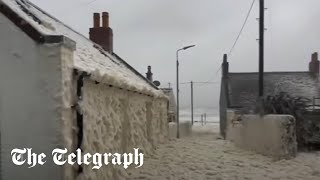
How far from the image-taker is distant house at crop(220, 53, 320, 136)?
143ft

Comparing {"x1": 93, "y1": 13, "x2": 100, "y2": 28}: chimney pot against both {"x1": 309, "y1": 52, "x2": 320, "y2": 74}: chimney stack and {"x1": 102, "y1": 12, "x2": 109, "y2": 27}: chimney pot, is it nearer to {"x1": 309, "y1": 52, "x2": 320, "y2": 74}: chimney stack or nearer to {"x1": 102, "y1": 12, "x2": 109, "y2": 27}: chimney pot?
{"x1": 102, "y1": 12, "x2": 109, "y2": 27}: chimney pot

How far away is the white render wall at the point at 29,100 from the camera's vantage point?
8945mm

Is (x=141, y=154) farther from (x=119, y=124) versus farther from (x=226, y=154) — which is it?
(x=226, y=154)

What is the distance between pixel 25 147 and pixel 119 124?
4.43m

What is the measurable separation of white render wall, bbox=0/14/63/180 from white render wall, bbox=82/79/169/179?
2.90ft

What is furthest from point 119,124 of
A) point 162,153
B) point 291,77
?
point 291,77

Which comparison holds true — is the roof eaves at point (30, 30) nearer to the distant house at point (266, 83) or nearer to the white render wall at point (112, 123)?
the white render wall at point (112, 123)

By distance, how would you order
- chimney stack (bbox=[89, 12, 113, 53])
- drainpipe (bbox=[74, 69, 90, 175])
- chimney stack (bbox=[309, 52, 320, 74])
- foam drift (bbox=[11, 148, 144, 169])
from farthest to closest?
chimney stack (bbox=[309, 52, 320, 74]) < chimney stack (bbox=[89, 12, 113, 53]) < drainpipe (bbox=[74, 69, 90, 175]) < foam drift (bbox=[11, 148, 144, 169])

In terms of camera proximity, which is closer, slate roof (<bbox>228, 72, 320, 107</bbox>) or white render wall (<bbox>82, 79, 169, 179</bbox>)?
white render wall (<bbox>82, 79, 169, 179</bbox>)

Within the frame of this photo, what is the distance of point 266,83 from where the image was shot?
45.7 metres

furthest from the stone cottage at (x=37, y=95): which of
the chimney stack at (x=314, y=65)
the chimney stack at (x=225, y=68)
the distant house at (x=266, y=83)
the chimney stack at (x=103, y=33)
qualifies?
the chimney stack at (x=314, y=65)

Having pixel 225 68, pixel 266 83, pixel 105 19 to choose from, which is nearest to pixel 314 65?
pixel 266 83

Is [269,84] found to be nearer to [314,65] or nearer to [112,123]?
[314,65]

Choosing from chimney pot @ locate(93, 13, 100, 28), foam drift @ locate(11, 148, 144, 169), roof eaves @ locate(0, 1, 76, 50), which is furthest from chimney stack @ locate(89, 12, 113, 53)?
roof eaves @ locate(0, 1, 76, 50)
